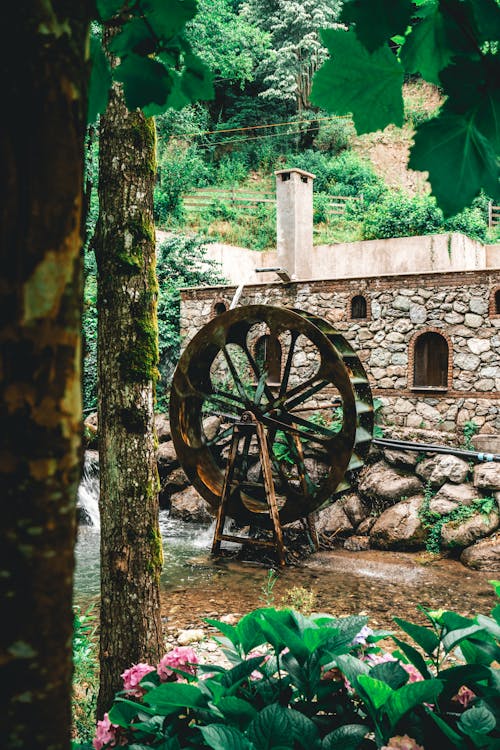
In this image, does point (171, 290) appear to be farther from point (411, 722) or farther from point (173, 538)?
point (411, 722)

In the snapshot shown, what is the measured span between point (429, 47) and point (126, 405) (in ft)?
6.67

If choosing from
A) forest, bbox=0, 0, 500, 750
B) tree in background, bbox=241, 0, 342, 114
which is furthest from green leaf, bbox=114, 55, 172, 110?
tree in background, bbox=241, 0, 342, 114

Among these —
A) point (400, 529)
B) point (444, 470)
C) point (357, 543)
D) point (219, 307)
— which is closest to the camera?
point (400, 529)

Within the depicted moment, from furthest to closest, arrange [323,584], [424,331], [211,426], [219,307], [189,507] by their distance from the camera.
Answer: [219,307], [211,426], [189,507], [424,331], [323,584]

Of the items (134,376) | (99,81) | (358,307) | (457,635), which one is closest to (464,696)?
(457,635)

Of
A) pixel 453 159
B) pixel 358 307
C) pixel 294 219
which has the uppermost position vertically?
pixel 294 219

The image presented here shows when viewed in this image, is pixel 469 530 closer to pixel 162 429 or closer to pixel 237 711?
pixel 162 429

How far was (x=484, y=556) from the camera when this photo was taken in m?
7.23

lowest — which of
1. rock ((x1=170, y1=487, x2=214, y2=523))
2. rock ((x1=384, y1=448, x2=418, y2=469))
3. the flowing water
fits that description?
the flowing water

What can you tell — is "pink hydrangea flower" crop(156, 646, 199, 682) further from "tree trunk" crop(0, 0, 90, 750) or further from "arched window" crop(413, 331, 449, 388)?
"arched window" crop(413, 331, 449, 388)

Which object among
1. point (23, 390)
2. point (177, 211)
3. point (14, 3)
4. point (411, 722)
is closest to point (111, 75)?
point (14, 3)

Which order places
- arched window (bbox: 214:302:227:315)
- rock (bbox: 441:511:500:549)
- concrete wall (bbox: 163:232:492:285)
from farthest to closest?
1. concrete wall (bbox: 163:232:492:285)
2. arched window (bbox: 214:302:227:315)
3. rock (bbox: 441:511:500:549)

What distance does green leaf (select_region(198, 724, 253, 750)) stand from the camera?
1331 millimetres

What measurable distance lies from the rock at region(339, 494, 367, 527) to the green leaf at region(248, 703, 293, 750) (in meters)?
7.32
